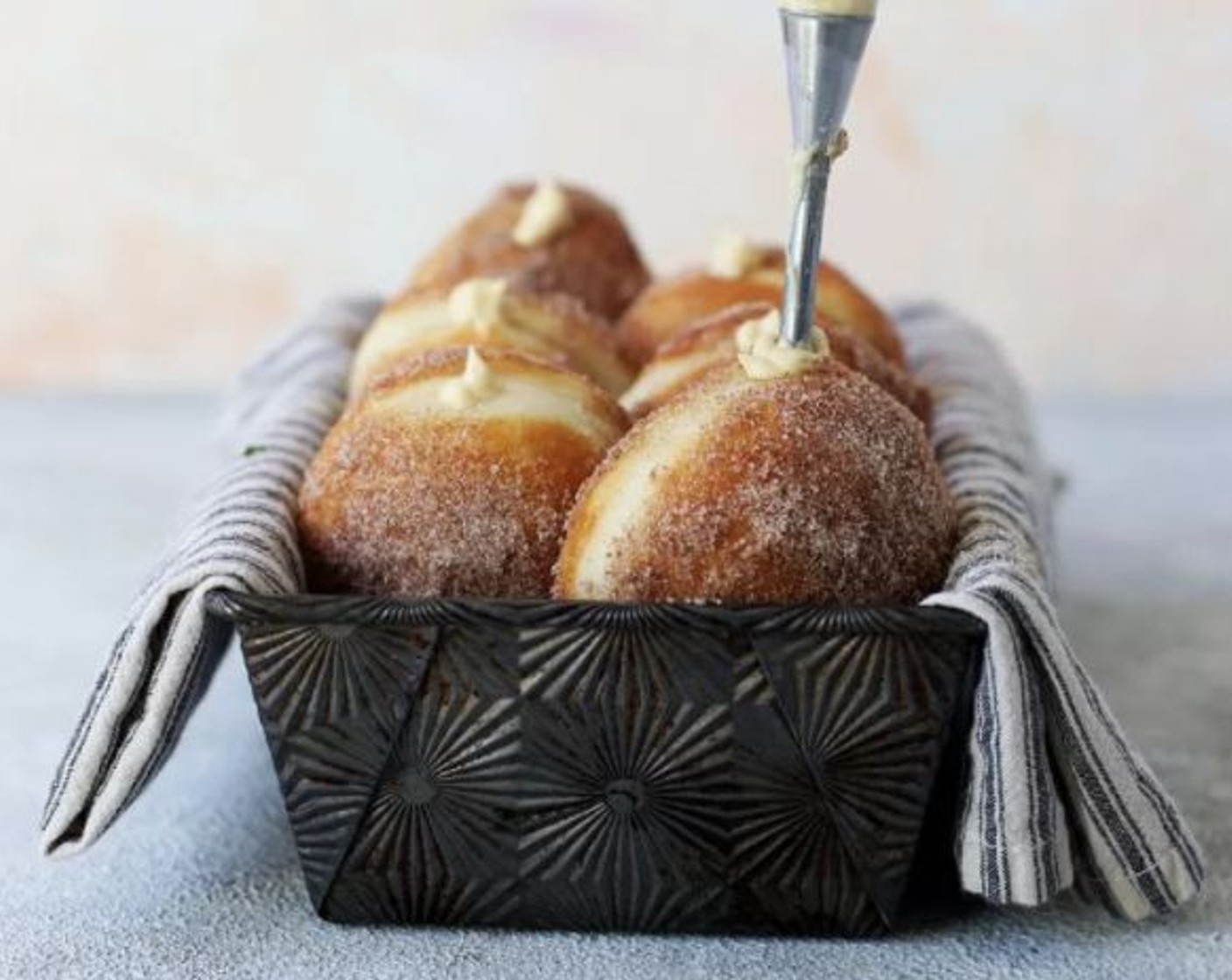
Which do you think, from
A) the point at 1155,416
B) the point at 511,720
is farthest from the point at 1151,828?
the point at 1155,416

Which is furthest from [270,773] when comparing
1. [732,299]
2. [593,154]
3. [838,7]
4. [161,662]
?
[593,154]

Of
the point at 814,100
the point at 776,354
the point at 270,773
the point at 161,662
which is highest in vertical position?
the point at 814,100

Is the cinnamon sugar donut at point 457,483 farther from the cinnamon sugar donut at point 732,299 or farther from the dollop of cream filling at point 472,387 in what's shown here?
the cinnamon sugar donut at point 732,299

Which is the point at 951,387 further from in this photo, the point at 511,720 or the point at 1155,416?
the point at 1155,416

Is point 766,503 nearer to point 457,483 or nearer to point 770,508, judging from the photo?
point 770,508

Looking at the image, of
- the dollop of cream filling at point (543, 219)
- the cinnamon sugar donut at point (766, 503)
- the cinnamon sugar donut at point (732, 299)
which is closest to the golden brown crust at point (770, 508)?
the cinnamon sugar donut at point (766, 503)
